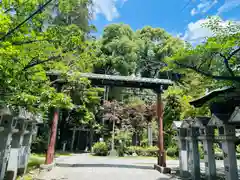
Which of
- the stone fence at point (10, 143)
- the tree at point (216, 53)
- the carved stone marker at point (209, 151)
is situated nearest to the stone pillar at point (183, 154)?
the carved stone marker at point (209, 151)

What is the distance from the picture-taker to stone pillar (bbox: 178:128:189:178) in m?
5.54

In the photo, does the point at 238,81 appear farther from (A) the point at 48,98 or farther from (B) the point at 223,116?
(A) the point at 48,98

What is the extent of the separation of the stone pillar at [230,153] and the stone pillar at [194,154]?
1.34 meters

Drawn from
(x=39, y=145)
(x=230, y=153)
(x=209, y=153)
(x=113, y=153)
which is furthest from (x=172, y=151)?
(x=230, y=153)

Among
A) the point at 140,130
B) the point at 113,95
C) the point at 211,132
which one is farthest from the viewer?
the point at 113,95

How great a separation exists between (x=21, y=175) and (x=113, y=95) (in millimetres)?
12461

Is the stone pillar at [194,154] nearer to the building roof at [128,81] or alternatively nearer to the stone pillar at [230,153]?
the stone pillar at [230,153]

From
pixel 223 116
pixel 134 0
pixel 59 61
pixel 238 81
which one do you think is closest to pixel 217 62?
pixel 238 81

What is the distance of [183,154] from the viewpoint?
564 centimetres

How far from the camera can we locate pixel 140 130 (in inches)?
541

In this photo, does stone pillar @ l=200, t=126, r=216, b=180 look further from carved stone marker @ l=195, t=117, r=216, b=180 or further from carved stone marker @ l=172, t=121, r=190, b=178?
carved stone marker @ l=172, t=121, r=190, b=178

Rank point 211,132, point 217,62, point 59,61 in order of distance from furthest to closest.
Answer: point 59,61, point 211,132, point 217,62

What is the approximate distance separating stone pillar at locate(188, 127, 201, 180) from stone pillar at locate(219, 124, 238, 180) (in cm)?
134

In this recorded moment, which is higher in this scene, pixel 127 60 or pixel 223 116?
pixel 127 60
